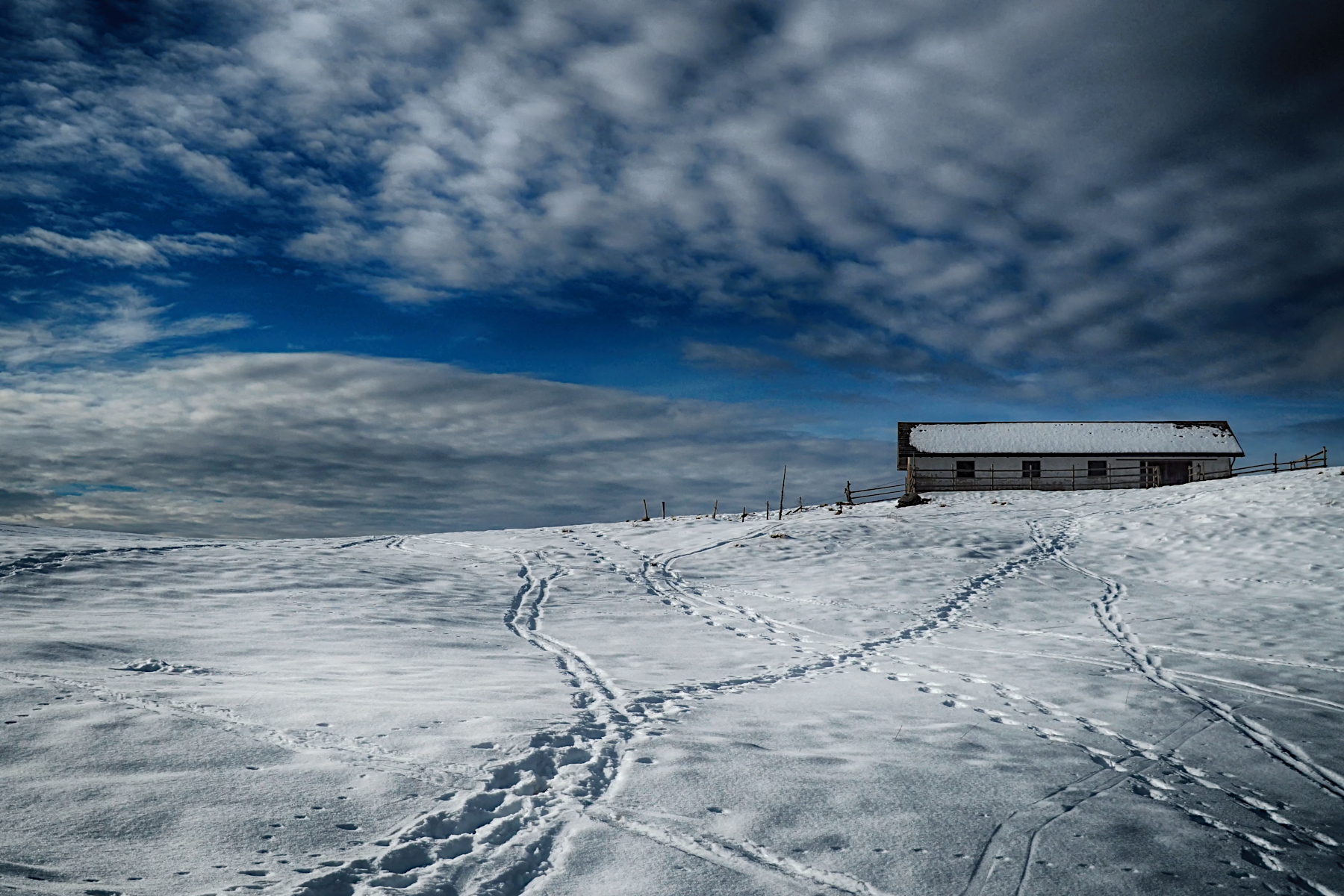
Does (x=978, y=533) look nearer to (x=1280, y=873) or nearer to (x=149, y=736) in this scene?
(x=1280, y=873)

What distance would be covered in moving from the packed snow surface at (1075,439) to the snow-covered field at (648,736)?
28.8 meters

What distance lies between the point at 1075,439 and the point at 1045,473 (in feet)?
10.5

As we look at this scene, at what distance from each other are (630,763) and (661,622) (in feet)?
24.0

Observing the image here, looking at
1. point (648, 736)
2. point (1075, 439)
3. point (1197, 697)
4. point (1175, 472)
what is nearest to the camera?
point (648, 736)

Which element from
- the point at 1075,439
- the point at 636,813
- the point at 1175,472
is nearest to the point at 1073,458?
the point at 1075,439

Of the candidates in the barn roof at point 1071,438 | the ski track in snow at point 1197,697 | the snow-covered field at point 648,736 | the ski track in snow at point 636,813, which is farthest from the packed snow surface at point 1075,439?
the ski track in snow at point 636,813

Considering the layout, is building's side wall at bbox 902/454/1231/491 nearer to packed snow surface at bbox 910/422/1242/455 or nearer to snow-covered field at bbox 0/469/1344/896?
packed snow surface at bbox 910/422/1242/455

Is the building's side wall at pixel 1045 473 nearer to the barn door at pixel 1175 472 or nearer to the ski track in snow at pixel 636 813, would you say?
the barn door at pixel 1175 472

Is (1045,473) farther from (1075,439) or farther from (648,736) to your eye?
(648,736)

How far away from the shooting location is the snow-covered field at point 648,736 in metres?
4.02

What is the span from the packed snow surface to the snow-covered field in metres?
28.8

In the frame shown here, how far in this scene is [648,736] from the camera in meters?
6.11

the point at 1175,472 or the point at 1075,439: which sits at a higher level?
the point at 1075,439

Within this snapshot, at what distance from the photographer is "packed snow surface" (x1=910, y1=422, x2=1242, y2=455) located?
4262 cm
